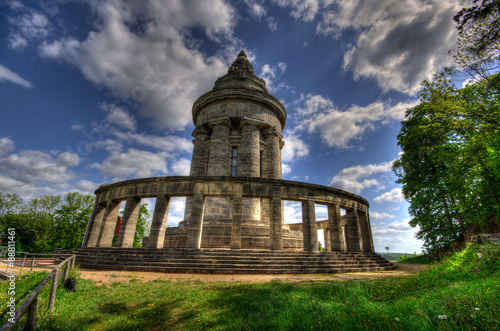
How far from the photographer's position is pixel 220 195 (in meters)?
15.0

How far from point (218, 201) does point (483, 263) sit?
51.1ft

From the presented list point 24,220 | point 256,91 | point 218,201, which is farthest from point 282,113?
point 24,220

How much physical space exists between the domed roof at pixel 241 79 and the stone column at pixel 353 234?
15740mm

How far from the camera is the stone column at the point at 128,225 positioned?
14.8 metres

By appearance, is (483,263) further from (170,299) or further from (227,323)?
(170,299)

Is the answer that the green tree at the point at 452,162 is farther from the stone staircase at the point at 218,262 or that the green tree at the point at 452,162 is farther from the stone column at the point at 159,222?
the stone column at the point at 159,222

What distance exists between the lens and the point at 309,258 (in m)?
12.5

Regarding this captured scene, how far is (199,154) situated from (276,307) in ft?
61.5

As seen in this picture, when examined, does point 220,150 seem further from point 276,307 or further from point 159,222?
point 276,307

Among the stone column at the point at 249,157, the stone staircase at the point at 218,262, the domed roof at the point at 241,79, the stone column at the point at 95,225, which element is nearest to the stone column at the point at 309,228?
the stone staircase at the point at 218,262

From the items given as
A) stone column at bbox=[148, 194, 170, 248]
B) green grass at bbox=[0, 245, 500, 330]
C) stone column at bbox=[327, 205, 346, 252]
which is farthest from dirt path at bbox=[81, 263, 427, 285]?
stone column at bbox=[327, 205, 346, 252]

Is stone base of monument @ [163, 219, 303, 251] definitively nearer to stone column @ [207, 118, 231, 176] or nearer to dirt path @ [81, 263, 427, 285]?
stone column @ [207, 118, 231, 176]

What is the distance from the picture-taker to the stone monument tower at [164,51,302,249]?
18.6 metres

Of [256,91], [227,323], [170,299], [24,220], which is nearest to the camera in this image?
[227,323]
